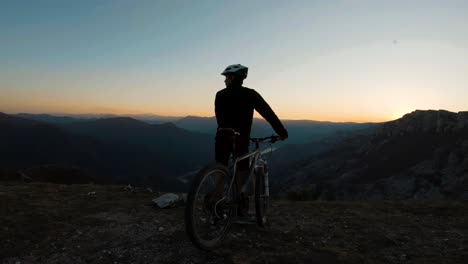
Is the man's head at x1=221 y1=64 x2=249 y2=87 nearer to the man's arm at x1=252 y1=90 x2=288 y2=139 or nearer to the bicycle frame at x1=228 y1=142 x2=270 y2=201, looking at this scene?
the man's arm at x1=252 y1=90 x2=288 y2=139

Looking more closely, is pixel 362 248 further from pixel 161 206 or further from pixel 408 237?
pixel 161 206

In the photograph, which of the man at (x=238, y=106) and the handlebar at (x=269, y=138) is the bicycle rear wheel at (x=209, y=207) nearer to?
the man at (x=238, y=106)

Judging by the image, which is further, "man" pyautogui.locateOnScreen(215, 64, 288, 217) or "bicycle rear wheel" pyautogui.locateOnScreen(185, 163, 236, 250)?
"man" pyautogui.locateOnScreen(215, 64, 288, 217)

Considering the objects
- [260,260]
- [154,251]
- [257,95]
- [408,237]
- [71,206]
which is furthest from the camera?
[71,206]

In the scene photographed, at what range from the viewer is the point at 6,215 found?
7.92 metres

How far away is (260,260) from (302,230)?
2.23 metres

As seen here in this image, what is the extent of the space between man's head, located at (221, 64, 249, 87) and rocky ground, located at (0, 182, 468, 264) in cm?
290

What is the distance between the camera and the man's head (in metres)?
6.20

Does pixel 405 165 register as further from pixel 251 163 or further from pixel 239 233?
pixel 251 163

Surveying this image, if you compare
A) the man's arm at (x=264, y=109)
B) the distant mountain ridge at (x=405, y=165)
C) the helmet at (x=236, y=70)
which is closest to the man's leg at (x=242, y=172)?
the man's arm at (x=264, y=109)

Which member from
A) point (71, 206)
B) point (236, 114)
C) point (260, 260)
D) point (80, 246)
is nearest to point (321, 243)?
point (260, 260)

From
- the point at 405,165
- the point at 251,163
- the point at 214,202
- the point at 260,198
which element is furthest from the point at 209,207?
the point at 405,165

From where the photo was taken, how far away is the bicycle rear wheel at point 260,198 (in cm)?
693

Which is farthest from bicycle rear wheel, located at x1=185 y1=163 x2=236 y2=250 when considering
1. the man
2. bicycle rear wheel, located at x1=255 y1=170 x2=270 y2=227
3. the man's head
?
the man's head
